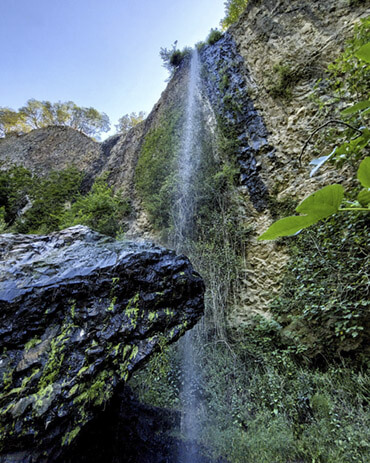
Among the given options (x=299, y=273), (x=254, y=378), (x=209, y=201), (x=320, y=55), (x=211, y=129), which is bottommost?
(x=254, y=378)

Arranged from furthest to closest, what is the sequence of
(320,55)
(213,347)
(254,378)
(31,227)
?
(31,227) < (320,55) < (213,347) < (254,378)

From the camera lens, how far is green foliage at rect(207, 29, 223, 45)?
17.8 feet

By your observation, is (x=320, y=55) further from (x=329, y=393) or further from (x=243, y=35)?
(x=329, y=393)

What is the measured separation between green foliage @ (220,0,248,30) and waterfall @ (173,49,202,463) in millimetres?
1314

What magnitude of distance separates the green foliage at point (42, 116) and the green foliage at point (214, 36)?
33.0ft

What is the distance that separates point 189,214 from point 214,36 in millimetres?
4928

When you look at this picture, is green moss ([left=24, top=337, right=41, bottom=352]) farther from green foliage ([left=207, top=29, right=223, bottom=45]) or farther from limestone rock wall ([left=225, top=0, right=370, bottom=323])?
green foliage ([left=207, top=29, right=223, bottom=45])

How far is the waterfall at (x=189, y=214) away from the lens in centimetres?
251

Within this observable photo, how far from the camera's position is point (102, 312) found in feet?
6.32

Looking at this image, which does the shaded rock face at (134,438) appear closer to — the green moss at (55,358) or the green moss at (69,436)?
the green moss at (69,436)

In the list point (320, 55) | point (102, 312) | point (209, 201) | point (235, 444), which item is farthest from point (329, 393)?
point (320, 55)

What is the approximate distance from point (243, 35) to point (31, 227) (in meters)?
7.43

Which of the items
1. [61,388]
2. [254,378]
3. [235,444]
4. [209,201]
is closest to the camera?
[61,388]

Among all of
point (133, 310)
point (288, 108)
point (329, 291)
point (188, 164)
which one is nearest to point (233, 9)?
point (288, 108)
